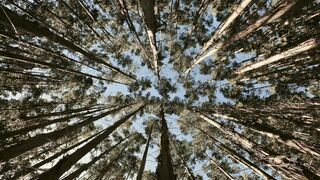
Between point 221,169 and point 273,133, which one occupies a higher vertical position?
point 273,133

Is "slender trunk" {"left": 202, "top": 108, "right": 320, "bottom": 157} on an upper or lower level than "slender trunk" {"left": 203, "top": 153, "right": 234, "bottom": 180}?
upper

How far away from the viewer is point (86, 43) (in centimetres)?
1438

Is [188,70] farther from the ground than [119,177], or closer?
farther from the ground

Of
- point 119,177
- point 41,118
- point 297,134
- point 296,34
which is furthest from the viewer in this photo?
point 119,177

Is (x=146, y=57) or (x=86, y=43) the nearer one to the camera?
(x=86, y=43)

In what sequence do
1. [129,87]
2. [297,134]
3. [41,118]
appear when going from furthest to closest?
[129,87] → [297,134] → [41,118]

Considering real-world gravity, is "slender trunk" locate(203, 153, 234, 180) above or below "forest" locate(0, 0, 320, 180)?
below

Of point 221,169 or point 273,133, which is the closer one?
point 273,133

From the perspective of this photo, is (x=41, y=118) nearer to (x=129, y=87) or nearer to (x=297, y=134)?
(x=129, y=87)

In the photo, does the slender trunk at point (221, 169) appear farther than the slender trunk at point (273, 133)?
Yes

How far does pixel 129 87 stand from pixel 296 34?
7.81m

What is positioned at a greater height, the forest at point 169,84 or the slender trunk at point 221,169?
the forest at point 169,84

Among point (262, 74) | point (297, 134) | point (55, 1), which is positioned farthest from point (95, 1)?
point (297, 134)

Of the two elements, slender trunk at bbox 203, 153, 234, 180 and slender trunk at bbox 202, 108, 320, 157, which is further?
slender trunk at bbox 203, 153, 234, 180
